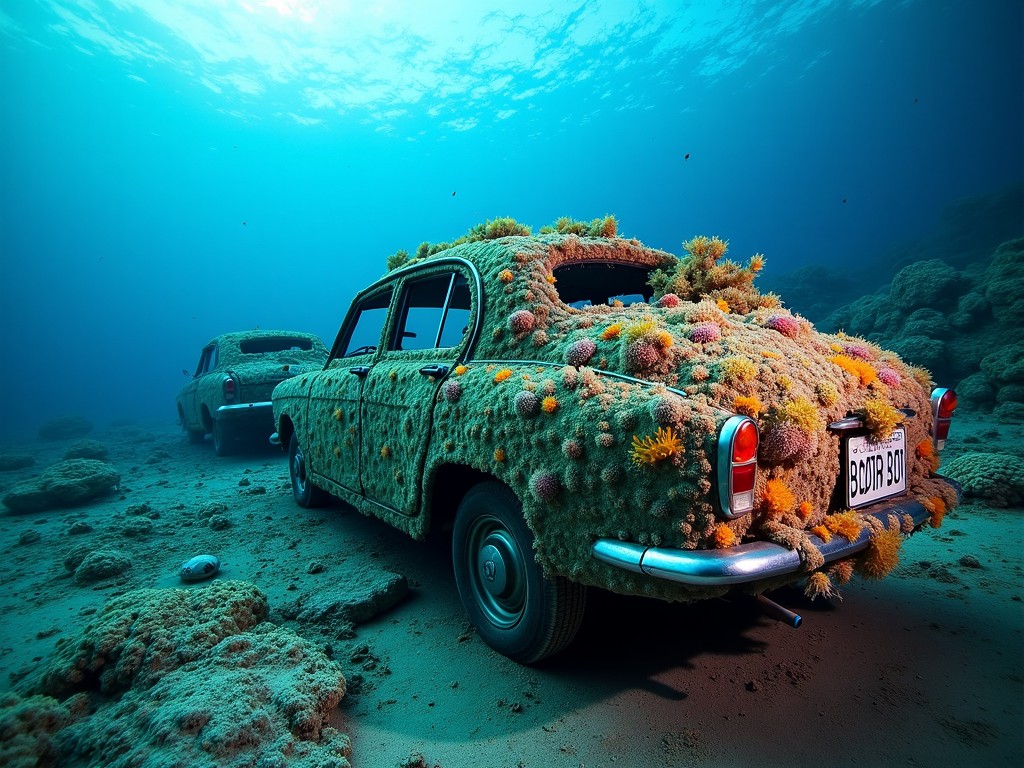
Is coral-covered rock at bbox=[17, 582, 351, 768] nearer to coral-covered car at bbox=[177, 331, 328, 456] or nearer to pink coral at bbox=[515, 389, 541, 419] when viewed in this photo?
pink coral at bbox=[515, 389, 541, 419]

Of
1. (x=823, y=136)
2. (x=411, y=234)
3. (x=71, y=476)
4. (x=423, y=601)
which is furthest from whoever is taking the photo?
(x=411, y=234)

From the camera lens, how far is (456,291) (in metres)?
3.05

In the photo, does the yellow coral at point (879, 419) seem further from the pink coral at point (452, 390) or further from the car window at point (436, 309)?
the car window at point (436, 309)

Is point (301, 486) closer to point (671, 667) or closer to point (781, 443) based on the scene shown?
point (671, 667)

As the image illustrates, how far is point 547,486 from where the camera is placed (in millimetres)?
1714

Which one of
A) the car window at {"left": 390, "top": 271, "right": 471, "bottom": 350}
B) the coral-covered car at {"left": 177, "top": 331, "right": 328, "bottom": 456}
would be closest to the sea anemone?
the car window at {"left": 390, "top": 271, "right": 471, "bottom": 350}

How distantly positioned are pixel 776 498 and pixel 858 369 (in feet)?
2.95

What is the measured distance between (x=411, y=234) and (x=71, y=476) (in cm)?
14777

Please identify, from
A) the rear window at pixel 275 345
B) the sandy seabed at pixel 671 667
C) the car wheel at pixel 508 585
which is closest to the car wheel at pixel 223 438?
the rear window at pixel 275 345

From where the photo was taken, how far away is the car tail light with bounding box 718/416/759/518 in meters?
1.38

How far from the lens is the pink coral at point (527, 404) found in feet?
6.02

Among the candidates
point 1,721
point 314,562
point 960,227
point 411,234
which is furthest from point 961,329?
point 411,234

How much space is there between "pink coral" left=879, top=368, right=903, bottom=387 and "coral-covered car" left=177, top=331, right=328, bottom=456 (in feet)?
24.3

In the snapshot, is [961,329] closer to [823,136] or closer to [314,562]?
[314,562]
